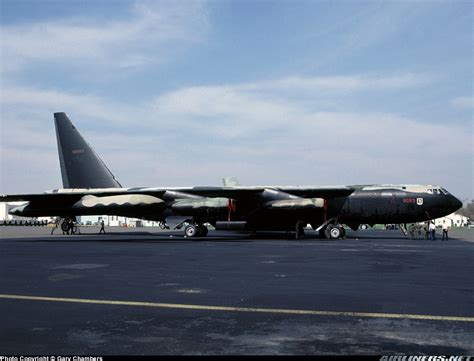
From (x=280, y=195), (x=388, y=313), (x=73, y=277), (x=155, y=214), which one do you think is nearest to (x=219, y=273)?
(x=73, y=277)

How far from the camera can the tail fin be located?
38.7 meters

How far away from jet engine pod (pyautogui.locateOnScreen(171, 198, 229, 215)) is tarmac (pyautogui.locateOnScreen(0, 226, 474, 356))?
1868 centimetres

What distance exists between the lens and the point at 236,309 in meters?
7.96

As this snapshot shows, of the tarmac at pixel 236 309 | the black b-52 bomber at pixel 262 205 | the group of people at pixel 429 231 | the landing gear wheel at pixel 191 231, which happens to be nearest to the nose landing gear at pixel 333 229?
the black b-52 bomber at pixel 262 205

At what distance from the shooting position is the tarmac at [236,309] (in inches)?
225

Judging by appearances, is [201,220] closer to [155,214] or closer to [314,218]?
[155,214]

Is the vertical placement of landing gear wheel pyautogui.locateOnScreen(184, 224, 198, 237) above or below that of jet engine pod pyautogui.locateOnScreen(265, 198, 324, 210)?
below

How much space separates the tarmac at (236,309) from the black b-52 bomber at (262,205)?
17.2m

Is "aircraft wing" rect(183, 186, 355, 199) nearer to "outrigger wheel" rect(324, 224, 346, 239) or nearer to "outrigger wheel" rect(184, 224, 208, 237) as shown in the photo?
"outrigger wheel" rect(324, 224, 346, 239)

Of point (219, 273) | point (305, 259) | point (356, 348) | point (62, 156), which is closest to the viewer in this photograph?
point (356, 348)

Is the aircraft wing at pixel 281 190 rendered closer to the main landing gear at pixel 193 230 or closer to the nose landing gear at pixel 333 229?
the nose landing gear at pixel 333 229

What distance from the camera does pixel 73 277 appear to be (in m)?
12.0

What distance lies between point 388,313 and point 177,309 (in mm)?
3513

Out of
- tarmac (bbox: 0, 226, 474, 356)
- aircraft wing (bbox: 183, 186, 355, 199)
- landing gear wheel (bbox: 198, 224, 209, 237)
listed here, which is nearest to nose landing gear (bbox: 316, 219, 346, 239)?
aircraft wing (bbox: 183, 186, 355, 199)
